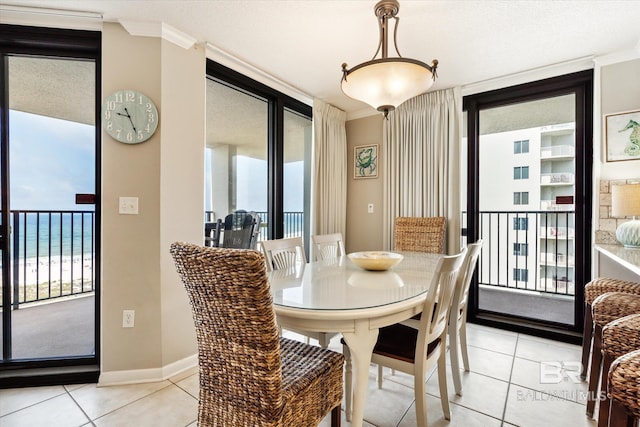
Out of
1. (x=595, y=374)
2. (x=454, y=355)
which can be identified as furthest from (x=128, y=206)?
(x=595, y=374)

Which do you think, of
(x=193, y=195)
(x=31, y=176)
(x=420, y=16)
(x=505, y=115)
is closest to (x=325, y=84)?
(x=420, y=16)

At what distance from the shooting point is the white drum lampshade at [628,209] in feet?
6.73

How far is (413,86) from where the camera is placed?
174 centimetres

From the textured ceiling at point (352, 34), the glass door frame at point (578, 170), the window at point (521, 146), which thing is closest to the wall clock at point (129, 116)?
the textured ceiling at point (352, 34)

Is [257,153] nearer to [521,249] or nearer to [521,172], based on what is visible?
[521,249]

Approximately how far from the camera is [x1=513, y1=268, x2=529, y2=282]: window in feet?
13.7

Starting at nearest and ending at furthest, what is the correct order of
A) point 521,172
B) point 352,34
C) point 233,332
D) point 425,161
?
point 233,332 → point 352,34 → point 425,161 → point 521,172

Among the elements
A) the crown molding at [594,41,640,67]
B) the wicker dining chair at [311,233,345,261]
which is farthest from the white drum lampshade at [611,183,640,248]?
the wicker dining chair at [311,233,345,261]

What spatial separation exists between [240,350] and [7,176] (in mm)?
2248

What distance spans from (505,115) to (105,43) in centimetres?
391

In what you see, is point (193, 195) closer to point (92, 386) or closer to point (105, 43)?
point (105, 43)

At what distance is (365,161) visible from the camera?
3842 millimetres

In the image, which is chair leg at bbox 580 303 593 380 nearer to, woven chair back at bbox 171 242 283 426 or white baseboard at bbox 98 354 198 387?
woven chair back at bbox 171 242 283 426

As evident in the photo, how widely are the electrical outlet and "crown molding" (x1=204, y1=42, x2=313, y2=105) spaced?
206 cm
